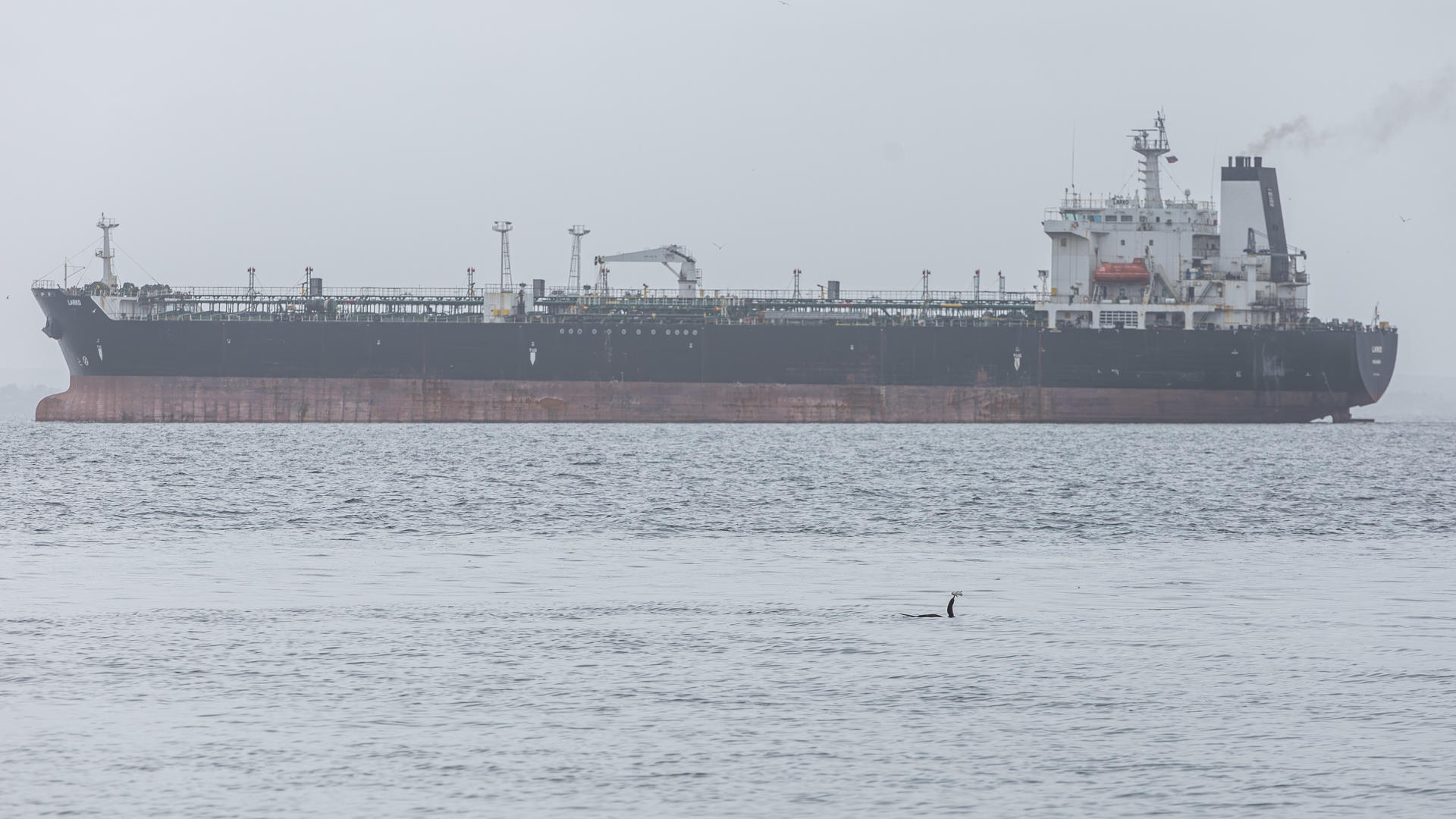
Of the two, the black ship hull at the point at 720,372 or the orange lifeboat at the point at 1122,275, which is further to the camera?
the orange lifeboat at the point at 1122,275

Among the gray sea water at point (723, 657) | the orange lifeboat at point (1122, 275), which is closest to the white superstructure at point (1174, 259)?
the orange lifeboat at point (1122, 275)

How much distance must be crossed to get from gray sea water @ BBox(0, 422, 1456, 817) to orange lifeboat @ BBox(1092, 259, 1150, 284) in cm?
3737

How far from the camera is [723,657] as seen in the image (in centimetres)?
1392

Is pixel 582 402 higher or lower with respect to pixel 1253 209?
lower

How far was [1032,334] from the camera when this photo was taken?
6400cm

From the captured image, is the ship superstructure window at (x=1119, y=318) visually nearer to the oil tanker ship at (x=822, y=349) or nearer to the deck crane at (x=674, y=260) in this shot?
the oil tanker ship at (x=822, y=349)

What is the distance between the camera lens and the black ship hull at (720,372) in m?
63.2

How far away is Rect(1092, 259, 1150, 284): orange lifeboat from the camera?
2670 inches

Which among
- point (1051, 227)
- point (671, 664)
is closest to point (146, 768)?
point (671, 664)

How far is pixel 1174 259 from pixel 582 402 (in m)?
26.0

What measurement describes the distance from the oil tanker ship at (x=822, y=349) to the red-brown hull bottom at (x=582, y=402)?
0.09 metres

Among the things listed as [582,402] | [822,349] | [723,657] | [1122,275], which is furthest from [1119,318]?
[723,657]

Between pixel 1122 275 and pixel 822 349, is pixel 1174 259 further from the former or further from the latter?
pixel 822 349

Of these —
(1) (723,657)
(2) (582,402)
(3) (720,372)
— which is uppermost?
(3) (720,372)
